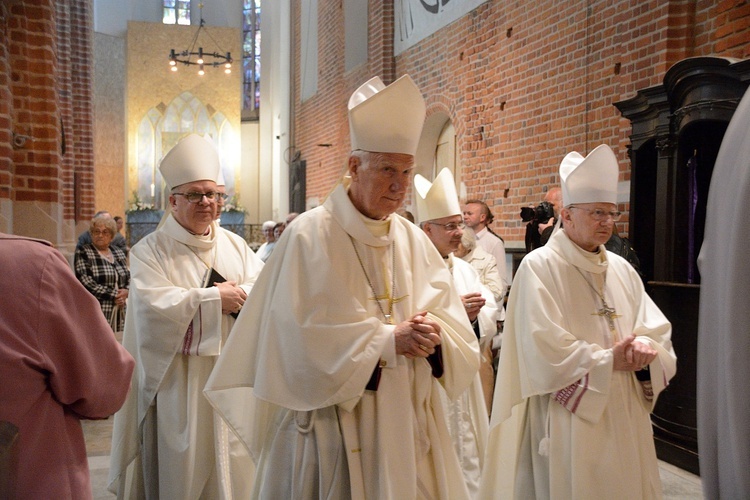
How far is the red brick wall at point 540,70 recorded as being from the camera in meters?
6.58

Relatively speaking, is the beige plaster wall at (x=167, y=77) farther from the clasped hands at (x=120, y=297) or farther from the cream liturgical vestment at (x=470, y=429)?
the cream liturgical vestment at (x=470, y=429)

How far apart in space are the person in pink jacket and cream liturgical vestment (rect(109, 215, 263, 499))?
167 cm

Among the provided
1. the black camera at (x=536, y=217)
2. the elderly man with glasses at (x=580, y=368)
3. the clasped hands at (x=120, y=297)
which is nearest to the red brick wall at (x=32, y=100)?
the clasped hands at (x=120, y=297)

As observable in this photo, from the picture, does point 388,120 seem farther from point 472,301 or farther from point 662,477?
point 662,477

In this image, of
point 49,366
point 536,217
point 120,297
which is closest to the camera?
point 49,366

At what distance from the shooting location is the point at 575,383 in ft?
11.5

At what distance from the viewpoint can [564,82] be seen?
26.9 feet

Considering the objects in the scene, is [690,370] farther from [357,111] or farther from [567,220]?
[357,111]

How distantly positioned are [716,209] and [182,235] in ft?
11.2

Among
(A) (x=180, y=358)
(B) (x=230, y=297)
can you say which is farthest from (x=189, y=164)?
(A) (x=180, y=358)

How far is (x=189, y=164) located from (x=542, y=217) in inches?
132

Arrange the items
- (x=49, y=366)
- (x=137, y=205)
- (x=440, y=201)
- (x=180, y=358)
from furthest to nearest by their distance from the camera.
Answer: (x=137, y=205) → (x=440, y=201) → (x=180, y=358) → (x=49, y=366)

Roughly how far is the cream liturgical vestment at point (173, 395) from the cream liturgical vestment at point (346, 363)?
1.00m

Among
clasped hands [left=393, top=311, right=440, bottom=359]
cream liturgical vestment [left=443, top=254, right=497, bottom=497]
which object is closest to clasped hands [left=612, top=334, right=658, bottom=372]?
clasped hands [left=393, top=311, right=440, bottom=359]
